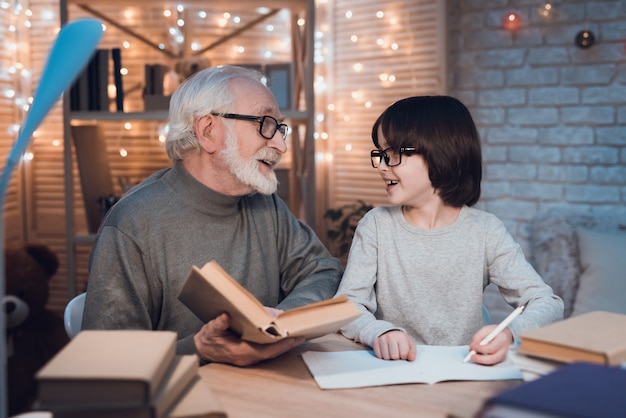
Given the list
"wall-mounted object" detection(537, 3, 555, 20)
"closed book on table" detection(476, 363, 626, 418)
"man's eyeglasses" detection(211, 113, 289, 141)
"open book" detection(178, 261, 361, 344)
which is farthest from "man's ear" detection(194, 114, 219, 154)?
"wall-mounted object" detection(537, 3, 555, 20)

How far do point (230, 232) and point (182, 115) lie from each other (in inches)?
13.6

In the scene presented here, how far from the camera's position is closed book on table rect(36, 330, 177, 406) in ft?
3.02

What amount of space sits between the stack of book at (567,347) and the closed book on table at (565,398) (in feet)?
0.65

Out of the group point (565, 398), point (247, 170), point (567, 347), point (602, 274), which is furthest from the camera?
point (602, 274)

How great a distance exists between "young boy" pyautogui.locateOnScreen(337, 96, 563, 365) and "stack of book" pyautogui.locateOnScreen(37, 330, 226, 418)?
0.75 m

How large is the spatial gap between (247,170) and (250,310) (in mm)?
710

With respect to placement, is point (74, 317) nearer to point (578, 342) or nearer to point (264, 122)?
point (264, 122)

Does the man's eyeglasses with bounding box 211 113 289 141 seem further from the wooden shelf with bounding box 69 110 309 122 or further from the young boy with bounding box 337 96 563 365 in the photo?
the wooden shelf with bounding box 69 110 309 122

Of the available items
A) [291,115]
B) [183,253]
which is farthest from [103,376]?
[291,115]

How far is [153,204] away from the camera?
71.6 inches

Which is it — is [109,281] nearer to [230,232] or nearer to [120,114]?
[230,232]

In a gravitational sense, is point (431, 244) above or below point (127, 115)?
below

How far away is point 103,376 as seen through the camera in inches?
36.1

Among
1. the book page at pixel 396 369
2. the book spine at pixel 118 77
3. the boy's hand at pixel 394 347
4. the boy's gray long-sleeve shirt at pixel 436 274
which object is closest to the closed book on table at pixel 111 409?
the book page at pixel 396 369
